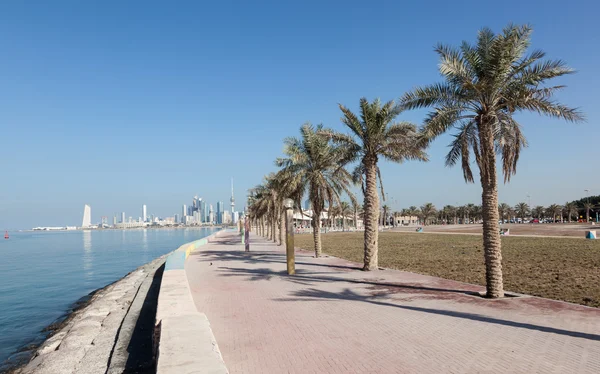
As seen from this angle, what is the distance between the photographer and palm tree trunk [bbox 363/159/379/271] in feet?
58.1

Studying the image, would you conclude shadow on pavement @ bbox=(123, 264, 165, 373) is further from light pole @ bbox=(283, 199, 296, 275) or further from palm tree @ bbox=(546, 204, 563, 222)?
palm tree @ bbox=(546, 204, 563, 222)

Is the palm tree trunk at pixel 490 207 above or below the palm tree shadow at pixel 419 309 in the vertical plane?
above

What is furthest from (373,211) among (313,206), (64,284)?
(64,284)

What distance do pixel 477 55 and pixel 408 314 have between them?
26.2 feet

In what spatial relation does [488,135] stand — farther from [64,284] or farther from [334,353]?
[64,284]

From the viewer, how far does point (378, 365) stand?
6129 mm

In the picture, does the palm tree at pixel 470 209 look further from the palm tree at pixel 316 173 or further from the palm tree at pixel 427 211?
the palm tree at pixel 316 173

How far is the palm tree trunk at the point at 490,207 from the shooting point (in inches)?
447

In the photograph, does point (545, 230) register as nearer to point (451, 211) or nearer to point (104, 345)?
point (104, 345)

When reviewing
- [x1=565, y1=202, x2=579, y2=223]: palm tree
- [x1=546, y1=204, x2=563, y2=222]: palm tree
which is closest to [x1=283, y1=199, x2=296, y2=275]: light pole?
[x1=565, y1=202, x2=579, y2=223]: palm tree

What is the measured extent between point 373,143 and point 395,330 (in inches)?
440

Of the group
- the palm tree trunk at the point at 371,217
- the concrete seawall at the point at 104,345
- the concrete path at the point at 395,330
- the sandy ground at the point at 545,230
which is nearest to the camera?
the concrete path at the point at 395,330

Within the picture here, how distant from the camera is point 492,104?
11.6m

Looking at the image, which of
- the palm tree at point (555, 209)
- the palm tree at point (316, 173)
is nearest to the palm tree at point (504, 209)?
the palm tree at point (555, 209)
